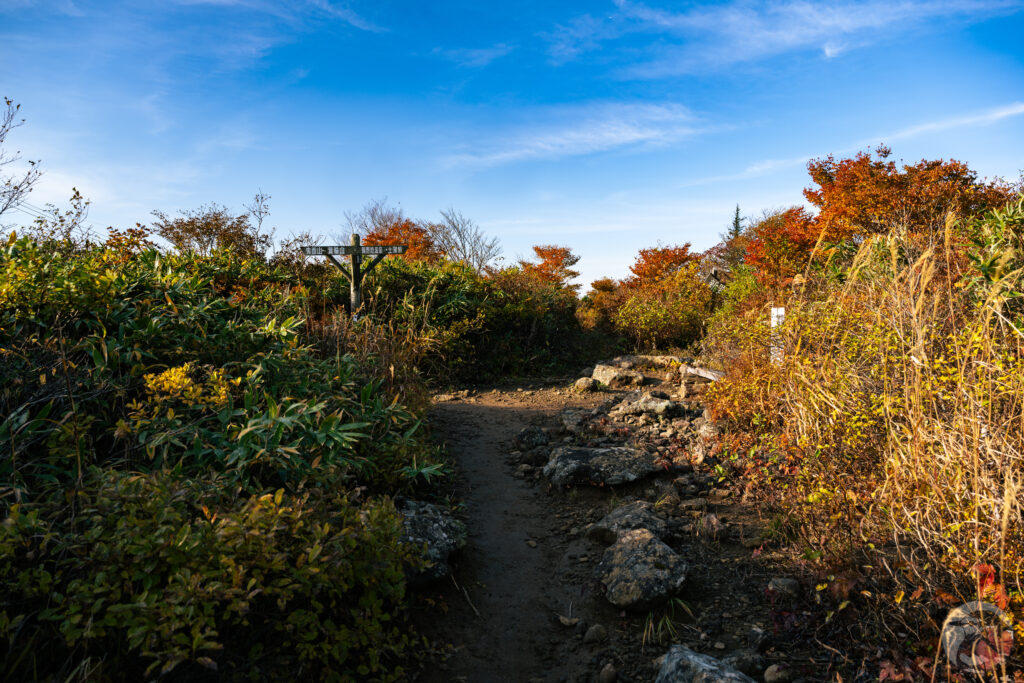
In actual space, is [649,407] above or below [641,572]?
above

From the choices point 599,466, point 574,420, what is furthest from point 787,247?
point 599,466

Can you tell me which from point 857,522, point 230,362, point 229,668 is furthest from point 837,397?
point 230,362

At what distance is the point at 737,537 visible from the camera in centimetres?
381

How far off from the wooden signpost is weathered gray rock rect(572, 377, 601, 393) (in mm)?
3862

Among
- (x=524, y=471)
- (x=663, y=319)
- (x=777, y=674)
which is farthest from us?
(x=663, y=319)

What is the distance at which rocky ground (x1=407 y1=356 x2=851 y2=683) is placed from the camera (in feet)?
9.26

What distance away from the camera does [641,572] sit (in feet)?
10.8

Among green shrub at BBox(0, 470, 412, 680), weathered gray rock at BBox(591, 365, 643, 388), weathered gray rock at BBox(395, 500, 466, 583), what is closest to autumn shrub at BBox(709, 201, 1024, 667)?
weathered gray rock at BBox(395, 500, 466, 583)

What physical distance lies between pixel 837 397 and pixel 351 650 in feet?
11.3

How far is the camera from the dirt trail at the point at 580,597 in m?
2.84

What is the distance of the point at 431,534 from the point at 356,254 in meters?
7.24

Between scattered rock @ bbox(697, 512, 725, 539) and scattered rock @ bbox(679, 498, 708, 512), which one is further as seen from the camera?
scattered rock @ bbox(679, 498, 708, 512)

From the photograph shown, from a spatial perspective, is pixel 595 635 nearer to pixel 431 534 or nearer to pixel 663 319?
pixel 431 534

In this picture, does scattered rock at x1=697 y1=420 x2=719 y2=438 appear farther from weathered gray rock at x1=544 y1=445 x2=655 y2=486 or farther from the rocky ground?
weathered gray rock at x1=544 y1=445 x2=655 y2=486
